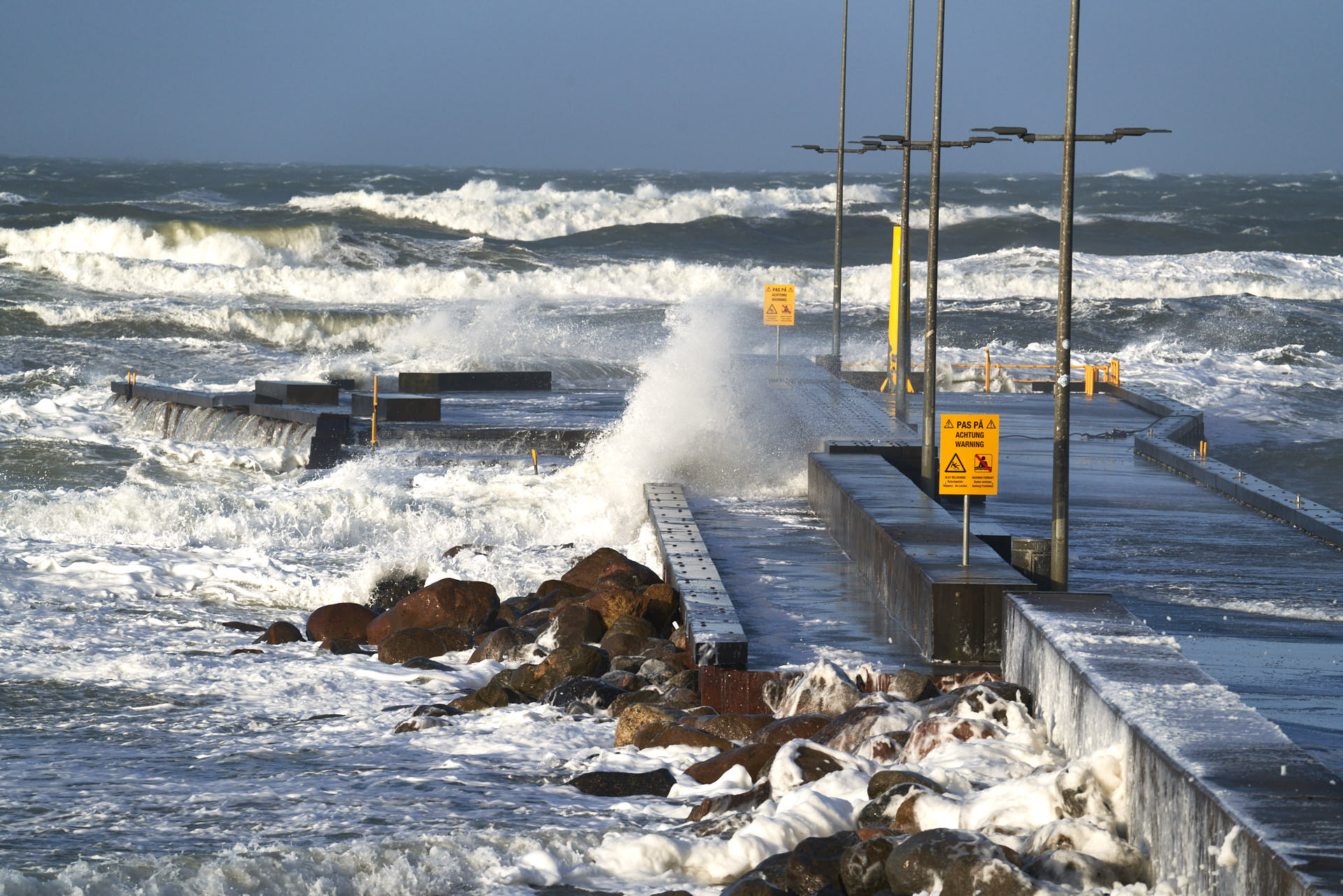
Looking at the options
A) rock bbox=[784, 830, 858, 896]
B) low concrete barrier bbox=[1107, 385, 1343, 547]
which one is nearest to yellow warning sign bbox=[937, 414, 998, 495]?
rock bbox=[784, 830, 858, 896]

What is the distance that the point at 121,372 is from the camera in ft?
114

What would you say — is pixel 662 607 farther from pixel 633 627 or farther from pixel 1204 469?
pixel 1204 469

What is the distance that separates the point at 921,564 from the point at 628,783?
9.70 feet

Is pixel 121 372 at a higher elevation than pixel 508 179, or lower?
lower

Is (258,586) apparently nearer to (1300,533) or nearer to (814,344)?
(1300,533)

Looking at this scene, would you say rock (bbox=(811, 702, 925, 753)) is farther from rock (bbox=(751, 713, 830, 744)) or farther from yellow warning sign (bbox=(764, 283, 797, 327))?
yellow warning sign (bbox=(764, 283, 797, 327))

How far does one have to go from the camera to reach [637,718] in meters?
10.1

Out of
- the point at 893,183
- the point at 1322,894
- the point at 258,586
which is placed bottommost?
the point at 258,586

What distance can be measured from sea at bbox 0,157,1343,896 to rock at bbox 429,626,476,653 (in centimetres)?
67

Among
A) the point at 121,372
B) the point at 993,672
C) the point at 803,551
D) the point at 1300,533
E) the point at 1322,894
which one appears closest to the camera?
the point at 1322,894

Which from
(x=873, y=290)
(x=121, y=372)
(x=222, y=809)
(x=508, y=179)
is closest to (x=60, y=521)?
(x=222, y=809)

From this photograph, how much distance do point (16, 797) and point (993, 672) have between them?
583 cm

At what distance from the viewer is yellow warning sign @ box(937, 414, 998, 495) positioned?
10898mm

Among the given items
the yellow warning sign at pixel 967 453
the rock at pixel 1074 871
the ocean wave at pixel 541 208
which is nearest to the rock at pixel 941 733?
the rock at pixel 1074 871
